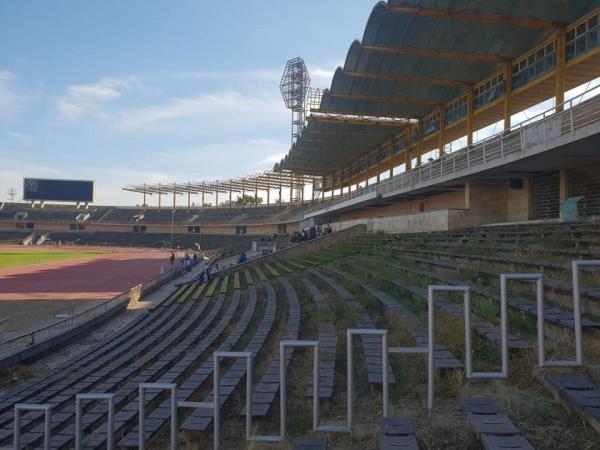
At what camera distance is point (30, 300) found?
19.1m

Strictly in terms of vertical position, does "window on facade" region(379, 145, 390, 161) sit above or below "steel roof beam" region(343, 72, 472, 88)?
below

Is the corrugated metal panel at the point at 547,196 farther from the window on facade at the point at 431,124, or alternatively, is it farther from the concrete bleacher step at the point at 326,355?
the window on facade at the point at 431,124

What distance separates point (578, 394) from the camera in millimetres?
3150

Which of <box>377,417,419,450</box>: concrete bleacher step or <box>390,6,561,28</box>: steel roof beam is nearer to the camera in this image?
<box>377,417,419,450</box>: concrete bleacher step

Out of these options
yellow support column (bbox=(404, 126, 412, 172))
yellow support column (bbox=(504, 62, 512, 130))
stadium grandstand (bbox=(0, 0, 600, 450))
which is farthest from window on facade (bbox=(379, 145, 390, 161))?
yellow support column (bbox=(504, 62, 512, 130))

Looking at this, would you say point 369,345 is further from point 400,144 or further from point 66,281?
point 400,144

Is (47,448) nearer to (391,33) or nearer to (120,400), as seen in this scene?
(120,400)

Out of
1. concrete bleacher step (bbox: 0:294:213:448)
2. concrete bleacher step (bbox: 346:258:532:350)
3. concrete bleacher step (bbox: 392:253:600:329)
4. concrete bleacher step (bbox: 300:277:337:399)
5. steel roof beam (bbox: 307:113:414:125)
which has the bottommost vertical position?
concrete bleacher step (bbox: 0:294:213:448)

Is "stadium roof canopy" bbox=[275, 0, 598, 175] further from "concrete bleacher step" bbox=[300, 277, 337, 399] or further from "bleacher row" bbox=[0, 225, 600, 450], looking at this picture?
"concrete bleacher step" bbox=[300, 277, 337, 399]

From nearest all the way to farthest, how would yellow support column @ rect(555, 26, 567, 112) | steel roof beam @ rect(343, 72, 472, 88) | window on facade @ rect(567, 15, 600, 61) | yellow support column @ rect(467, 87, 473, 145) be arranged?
window on facade @ rect(567, 15, 600, 61) < yellow support column @ rect(555, 26, 567, 112) < steel roof beam @ rect(343, 72, 472, 88) < yellow support column @ rect(467, 87, 473, 145)

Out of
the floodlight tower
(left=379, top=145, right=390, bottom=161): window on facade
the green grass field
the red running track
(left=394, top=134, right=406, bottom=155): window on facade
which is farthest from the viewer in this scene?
the floodlight tower

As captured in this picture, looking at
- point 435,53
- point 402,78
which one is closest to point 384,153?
point 402,78

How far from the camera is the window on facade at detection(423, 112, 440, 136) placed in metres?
28.8

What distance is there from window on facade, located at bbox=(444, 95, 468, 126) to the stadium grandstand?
0.14 meters
